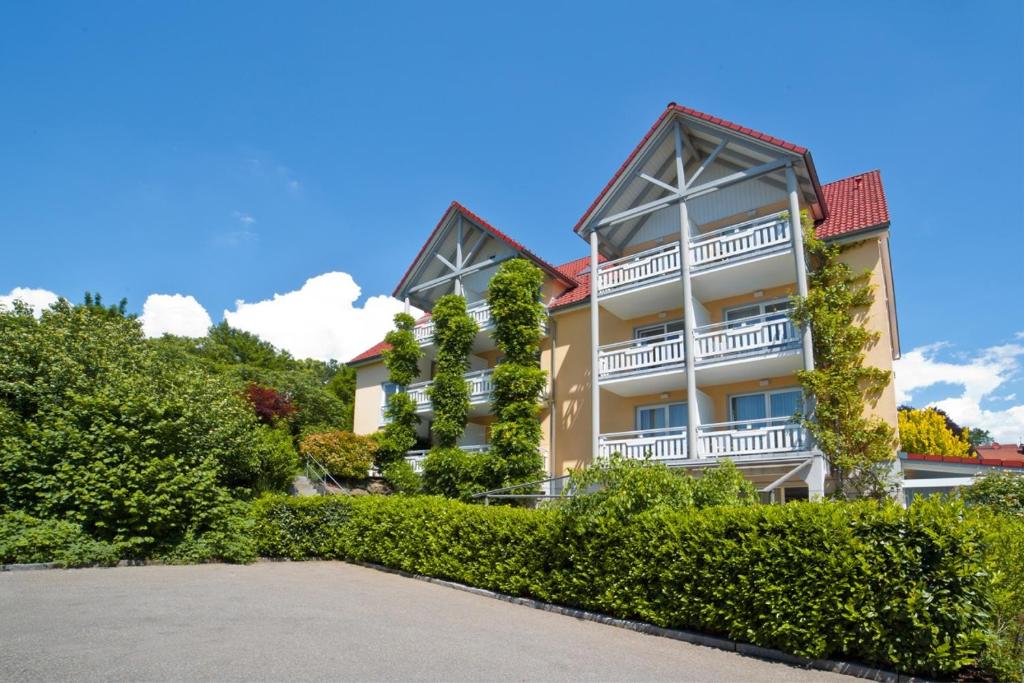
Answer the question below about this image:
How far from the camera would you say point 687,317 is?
1908 cm

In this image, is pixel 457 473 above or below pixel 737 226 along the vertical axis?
below

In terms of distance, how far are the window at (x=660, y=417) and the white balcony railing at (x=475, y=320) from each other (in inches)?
258

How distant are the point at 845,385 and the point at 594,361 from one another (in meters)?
7.17

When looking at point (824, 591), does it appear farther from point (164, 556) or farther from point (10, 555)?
point (10, 555)


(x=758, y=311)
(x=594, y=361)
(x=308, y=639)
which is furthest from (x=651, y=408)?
(x=308, y=639)

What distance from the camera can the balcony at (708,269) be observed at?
18.3 metres

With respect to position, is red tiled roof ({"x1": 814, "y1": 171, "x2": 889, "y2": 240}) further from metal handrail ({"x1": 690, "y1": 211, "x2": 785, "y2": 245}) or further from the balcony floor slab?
the balcony floor slab

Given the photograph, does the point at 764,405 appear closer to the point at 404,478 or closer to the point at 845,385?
the point at 845,385

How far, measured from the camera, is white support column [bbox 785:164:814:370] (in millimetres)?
16812

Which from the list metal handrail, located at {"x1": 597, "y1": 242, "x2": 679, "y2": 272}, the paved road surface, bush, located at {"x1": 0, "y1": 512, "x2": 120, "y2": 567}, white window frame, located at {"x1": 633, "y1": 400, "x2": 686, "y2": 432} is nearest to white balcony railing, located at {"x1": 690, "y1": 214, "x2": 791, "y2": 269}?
metal handrail, located at {"x1": 597, "y1": 242, "x2": 679, "y2": 272}

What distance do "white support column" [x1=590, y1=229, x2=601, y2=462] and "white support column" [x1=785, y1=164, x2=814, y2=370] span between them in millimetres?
6088

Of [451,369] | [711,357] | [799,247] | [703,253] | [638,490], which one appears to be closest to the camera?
[638,490]

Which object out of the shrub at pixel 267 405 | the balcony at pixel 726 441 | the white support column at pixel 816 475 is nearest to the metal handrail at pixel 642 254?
the balcony at pixel 726 441

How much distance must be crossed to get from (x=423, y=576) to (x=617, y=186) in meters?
13.3
